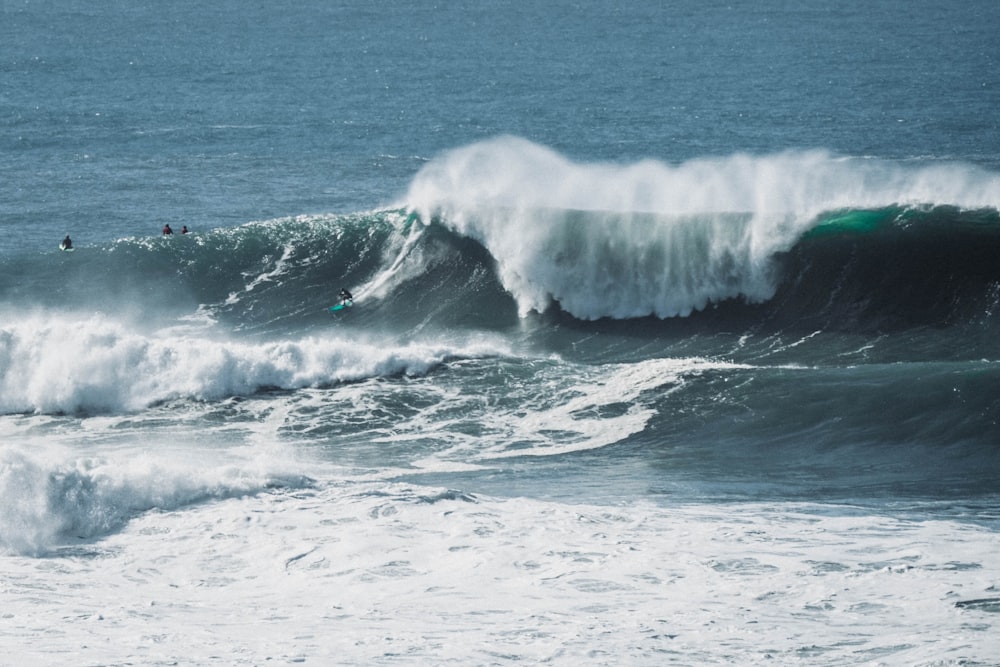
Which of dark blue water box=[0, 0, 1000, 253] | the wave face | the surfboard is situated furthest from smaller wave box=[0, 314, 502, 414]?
dark blue water box=[0, 0, 1000, 253]

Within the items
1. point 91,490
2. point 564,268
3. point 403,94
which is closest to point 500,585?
point 91,490

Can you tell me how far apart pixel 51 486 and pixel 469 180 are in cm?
1845

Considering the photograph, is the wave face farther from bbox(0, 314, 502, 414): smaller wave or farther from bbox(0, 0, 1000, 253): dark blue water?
bbox(0, 0, 1000, 253): dark blue water

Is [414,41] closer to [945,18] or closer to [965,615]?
[945,18]

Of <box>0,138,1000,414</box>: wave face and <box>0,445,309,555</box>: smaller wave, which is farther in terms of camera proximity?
<box>0,138,1000,414</box>: wave face

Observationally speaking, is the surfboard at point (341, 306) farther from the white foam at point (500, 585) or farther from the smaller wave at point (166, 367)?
the white foam at point (500, 585)

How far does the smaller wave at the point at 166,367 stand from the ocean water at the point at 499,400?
0.28 feet

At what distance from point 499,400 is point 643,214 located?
31.7 ft

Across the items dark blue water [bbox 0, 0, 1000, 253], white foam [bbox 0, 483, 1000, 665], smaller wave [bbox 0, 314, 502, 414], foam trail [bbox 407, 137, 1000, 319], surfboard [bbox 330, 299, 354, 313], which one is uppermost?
dark blue water [bbox 0, 0, 1000, 253]

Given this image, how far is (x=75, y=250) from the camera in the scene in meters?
40.1

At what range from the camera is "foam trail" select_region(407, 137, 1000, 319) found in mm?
34062

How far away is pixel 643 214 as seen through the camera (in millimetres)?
36625

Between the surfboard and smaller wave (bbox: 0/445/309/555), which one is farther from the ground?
the surfboard

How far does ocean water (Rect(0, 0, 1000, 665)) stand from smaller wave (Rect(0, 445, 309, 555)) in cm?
7
